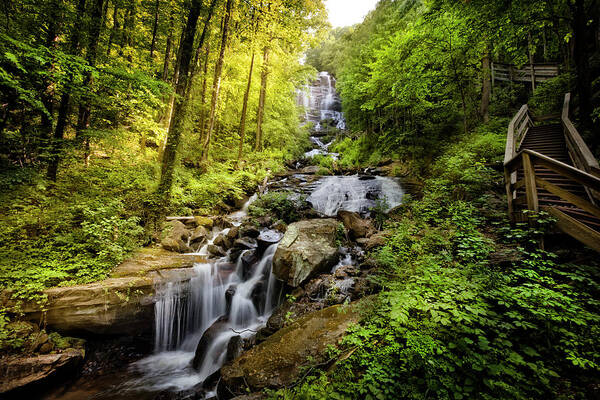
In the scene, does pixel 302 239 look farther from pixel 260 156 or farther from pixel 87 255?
pixel 260 156

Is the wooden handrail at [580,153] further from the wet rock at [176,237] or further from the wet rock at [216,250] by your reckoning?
the wet rock at [176,237]

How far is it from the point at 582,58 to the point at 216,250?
13.5m

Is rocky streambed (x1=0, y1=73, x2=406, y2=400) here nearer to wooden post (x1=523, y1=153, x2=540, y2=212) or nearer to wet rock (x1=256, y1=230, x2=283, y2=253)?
wet rock (x1=256, y1=230, x2=283, y2=253)

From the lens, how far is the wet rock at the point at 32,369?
3.53 meters

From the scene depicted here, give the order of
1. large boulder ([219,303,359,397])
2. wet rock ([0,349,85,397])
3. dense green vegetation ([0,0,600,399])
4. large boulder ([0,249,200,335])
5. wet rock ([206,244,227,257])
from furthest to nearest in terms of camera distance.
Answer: wet rock ([206,244,227,257]), large boulder ([0,249,200,335]), wet rock ([0,349,85,397]), large boulder ([219,303,359,397]), dense green vegetation ([0,0,600,399])

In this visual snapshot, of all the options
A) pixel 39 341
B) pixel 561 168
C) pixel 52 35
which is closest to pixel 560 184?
pixel 561 168

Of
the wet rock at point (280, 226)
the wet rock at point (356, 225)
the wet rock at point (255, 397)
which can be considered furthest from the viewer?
the wet rock at point (280, 226)

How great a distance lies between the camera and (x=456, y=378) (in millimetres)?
2295

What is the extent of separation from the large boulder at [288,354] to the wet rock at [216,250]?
371cm

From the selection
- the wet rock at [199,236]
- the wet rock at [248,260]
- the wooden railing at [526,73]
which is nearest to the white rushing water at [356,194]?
the wet rock at [248,260]

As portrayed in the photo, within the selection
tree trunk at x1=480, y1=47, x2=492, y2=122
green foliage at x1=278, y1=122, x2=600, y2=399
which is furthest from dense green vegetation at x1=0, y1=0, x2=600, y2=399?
tree trunk at x1=480, y1=47, x2=492, y2=122

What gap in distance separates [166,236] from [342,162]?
1519 cm

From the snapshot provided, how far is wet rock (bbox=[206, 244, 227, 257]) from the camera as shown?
726 cm

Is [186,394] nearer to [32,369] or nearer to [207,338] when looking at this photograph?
[207,338]
